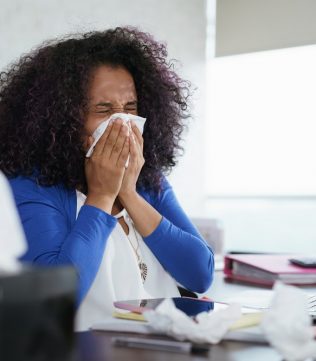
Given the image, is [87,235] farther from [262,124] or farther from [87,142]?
[262,124]

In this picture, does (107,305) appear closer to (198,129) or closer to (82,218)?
(82,218)

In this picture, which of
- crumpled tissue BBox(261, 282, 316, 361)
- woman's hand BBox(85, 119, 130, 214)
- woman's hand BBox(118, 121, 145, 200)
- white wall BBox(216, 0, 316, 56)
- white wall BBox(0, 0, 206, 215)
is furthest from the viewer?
white wall BBox(216, 0, 316, 56)

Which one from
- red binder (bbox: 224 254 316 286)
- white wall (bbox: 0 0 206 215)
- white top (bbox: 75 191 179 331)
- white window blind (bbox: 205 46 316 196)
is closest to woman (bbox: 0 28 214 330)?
white top (bbox: 75 191 179 331)

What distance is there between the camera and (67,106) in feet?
5.20

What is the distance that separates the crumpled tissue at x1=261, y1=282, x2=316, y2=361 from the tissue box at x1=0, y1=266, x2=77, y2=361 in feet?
1.03

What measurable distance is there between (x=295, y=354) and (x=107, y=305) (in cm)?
73

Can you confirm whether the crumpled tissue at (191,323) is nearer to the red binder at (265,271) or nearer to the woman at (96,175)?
the woman at (96,175)

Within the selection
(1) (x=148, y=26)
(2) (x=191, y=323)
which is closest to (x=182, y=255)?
(2) (x=191, y=323)

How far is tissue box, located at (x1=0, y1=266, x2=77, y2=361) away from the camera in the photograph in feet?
1.58

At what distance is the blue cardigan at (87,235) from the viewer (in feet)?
4.46

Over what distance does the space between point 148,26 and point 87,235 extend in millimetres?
2060

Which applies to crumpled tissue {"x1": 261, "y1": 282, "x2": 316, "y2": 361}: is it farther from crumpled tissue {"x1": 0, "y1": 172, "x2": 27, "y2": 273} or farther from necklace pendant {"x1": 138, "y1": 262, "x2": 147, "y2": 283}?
necklace pendant {"x1": 138, "y1": 262, "x2": 147, "y2": 283}

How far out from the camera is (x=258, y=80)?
11.5 ft

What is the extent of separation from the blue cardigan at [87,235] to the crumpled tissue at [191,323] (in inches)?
18.2
